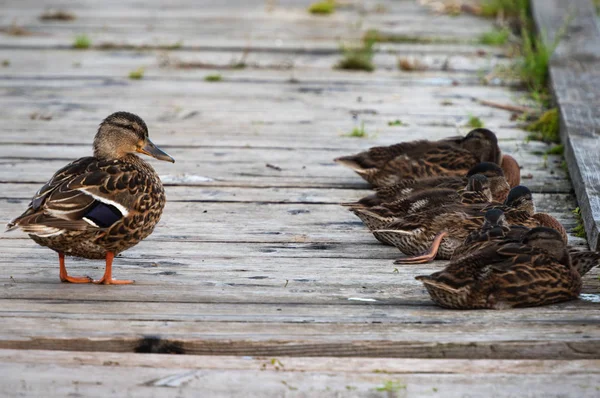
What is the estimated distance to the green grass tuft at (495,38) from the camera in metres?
11.2

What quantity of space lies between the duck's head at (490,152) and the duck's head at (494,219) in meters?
1.47

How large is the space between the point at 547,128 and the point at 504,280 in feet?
12.2

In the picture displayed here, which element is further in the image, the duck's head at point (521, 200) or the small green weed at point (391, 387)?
the duck's head at point (521, 200)

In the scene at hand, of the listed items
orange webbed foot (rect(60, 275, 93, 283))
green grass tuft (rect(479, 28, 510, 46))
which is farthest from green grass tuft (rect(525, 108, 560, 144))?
orange webbed foot (rect(60, 275, 93, 283))

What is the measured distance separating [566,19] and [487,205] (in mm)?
5496

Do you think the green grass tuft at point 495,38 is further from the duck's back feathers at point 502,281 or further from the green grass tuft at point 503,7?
the duck's back feathers at point 502,281

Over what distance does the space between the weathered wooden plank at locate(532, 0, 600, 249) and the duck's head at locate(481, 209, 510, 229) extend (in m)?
0.53

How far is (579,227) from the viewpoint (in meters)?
5.95

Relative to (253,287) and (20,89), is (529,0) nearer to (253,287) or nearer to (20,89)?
(20,89)

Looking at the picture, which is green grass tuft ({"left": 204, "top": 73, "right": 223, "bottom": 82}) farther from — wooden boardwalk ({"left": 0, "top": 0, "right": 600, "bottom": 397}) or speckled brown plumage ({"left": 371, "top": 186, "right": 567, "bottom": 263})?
speckled brown plumage ({"left": 371, "top": 186, "right": 567, "bottom": 263})

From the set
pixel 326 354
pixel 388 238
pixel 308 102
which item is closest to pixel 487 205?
pixel 388 238

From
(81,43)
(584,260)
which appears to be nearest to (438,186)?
(584,260)

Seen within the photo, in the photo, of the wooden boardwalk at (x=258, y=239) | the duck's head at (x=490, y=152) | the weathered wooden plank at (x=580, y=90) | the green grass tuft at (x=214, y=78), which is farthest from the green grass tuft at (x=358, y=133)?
the green grass tuft at (x=214, y=78)

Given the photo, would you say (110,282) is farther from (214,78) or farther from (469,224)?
(214,78)
